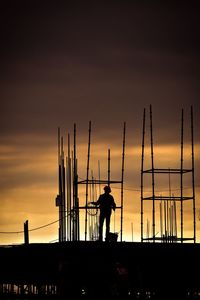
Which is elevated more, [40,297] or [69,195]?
[69,195]

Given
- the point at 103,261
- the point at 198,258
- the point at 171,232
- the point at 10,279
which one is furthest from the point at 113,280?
the point at 171,232

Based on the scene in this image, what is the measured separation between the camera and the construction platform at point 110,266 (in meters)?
35.7

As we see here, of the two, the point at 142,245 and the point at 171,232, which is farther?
the point at 171,232

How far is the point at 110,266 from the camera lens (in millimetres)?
37031

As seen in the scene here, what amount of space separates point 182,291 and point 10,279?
31.7 feet

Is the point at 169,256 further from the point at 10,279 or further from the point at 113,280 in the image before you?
the point at 10,279

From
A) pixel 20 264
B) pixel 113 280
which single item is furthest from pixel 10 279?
pixel 113 280

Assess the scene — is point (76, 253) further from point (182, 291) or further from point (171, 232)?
point (171, 232)

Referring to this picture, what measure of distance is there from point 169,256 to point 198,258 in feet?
3.90

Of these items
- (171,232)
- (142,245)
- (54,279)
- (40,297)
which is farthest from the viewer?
(171,232)

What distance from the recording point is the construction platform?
35.7 metres

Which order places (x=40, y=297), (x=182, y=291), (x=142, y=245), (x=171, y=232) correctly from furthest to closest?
(x=171, y=232) → (x=40, y=297) → (x=182, y=291) → (x=142, y=245)

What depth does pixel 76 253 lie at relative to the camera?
35875mm

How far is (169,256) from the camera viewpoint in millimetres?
35938
